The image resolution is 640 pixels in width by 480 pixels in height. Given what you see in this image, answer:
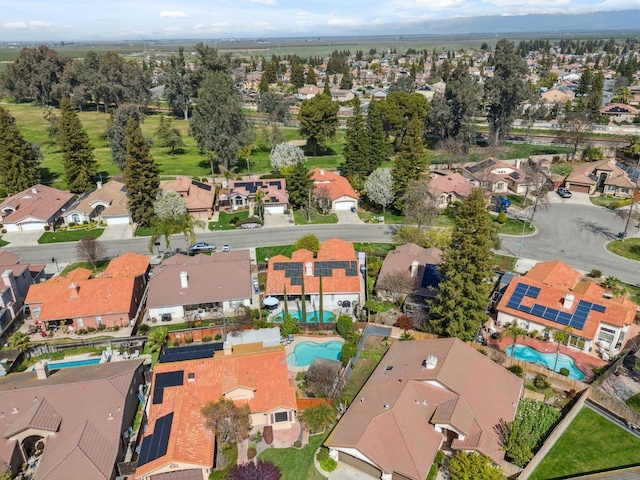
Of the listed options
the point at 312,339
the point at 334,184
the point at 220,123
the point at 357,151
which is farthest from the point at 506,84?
the point at 312,339

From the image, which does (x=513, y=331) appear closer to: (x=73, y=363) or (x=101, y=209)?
(x=73, y=363)

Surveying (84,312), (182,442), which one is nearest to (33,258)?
(84,312)

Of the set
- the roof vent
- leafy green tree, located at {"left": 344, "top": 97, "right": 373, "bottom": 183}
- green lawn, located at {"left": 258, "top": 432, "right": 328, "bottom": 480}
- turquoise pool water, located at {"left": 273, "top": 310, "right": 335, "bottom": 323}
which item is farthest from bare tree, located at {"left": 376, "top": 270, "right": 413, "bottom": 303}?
leafy green tree, located at {"left": 344, "top": 97, "right": 373, "bottom": 183}

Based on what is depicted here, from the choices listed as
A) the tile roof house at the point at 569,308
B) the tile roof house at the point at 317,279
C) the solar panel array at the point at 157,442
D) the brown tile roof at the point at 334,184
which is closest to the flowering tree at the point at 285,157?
the brown tile roof at the point at 334,184

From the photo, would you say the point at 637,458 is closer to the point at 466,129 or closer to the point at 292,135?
the point at 466,129

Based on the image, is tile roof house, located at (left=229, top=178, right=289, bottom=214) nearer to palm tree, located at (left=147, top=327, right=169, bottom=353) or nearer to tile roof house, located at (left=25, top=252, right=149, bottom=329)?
tile roof house, located at (left=25, top=252, right=149, bottom=329)
